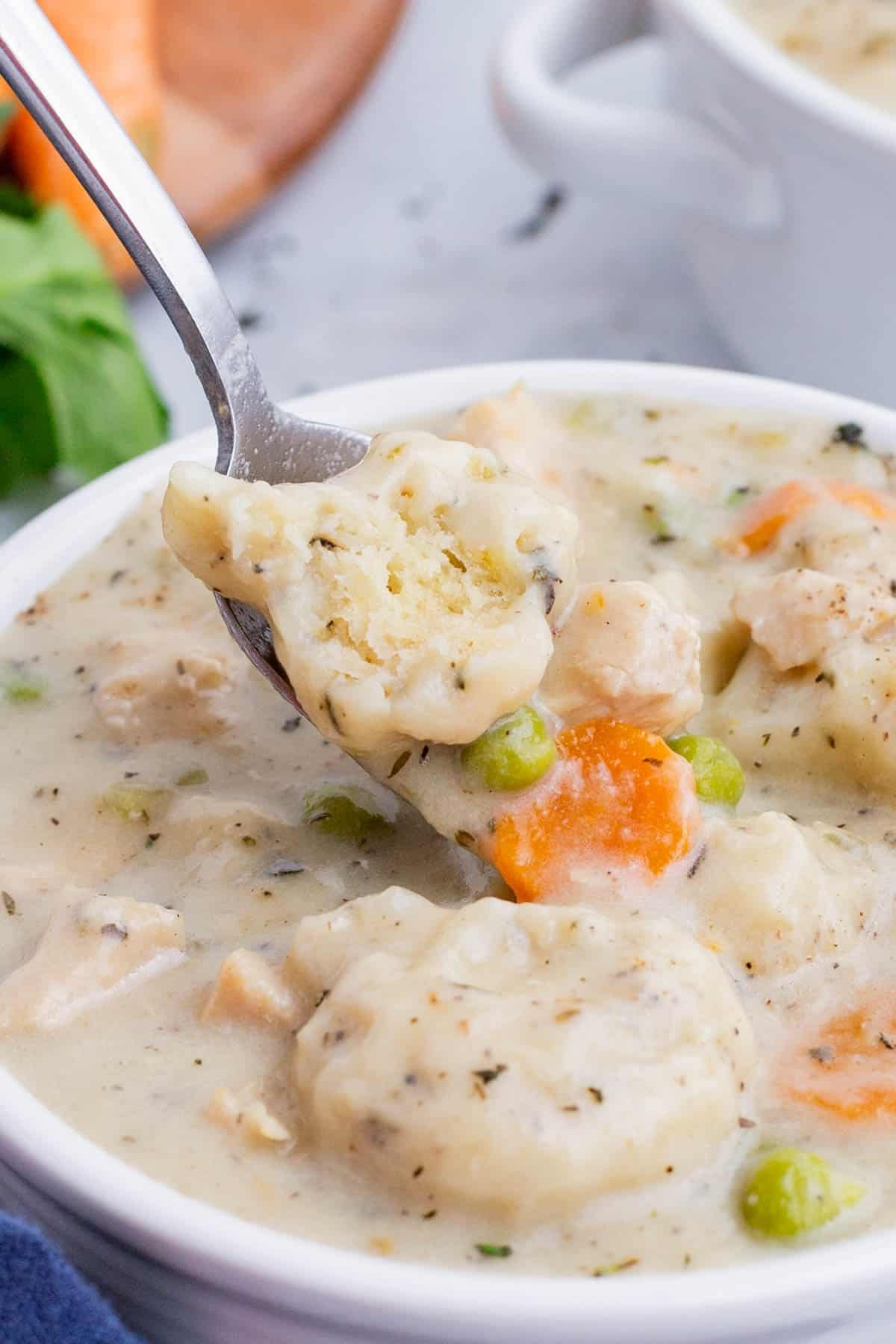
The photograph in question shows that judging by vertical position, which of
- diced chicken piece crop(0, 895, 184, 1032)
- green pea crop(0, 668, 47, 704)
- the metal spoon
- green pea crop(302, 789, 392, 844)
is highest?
the metal spoon

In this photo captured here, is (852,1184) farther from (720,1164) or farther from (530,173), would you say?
(530,173)

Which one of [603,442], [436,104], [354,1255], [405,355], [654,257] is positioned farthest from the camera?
[436,104]

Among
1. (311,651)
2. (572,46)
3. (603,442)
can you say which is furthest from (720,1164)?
(572,46)

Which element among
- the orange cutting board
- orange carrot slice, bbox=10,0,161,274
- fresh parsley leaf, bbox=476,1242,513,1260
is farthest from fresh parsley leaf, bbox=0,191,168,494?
fresh parsley leaf, bbox=476,1242,513,1260

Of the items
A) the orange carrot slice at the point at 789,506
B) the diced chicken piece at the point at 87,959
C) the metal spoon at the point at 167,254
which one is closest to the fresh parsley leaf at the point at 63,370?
the metal spoon at the point at 167,254

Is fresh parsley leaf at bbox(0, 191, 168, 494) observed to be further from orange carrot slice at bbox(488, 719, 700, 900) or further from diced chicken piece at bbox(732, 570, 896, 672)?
orange carrot slice at bbox(488, 719, 700, 900)

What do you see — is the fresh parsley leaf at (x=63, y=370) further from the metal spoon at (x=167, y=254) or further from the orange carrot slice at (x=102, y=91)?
the metal spoon at (x=167, y=254)
